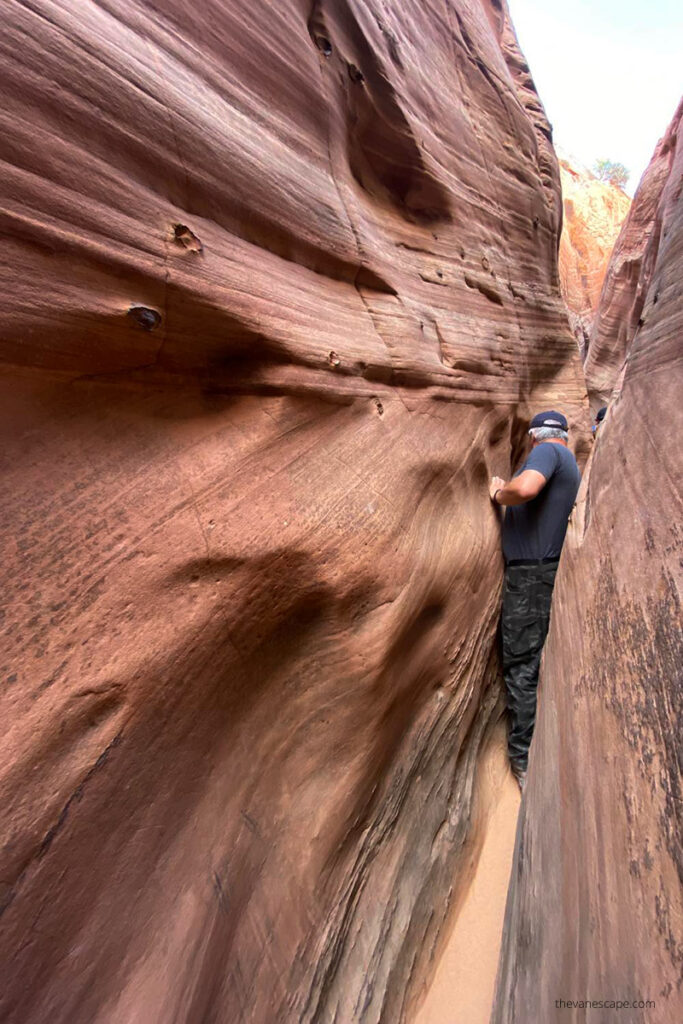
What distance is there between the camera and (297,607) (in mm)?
1628

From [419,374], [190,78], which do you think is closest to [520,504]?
[419,374]

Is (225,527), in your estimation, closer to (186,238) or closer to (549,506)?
(186,238)

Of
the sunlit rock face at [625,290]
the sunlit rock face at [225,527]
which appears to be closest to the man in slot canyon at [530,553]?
the sunlit rock face at [225,527]

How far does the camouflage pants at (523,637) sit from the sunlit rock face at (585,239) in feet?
42.3

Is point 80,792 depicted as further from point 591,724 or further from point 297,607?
point 591,724

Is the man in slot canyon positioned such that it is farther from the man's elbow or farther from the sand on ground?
the sand on ground

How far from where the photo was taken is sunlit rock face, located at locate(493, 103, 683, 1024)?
3.36 feet

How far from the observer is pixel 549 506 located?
2646mm

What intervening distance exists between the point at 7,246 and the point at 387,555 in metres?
1.56

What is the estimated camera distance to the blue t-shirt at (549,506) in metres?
2.63

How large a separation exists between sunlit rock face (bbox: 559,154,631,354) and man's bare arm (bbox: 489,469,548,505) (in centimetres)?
1275

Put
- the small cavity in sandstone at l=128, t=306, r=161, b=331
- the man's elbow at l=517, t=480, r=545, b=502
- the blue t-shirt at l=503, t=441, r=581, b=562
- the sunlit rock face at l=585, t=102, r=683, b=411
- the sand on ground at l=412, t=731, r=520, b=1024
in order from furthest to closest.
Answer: the sunlit rock face at l=585, t=102, r=683, b=411, the blue t-shirt at l=503, t=441, r=581, b=562, the man's elbow at l=517, t=480, r=545, b=502, the sand on ground at l=412, t=731, r=520, b=1024, the small cavity in sandstone at l=128, t=306, r=161, b=331
